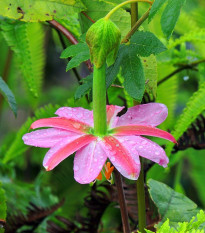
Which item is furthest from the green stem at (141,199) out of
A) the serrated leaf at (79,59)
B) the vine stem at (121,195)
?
the serrated leaf at (79,59)

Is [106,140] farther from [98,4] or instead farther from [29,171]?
[29,171]

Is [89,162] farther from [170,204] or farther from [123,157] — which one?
[170,204]

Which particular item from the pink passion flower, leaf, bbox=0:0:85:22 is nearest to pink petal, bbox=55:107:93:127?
the pink passion flower

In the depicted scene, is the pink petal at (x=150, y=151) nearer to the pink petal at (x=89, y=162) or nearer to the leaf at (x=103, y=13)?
→ the pink petal at (x=89, y=162)

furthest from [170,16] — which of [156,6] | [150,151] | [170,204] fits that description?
[170,204]

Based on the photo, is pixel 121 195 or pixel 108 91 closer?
pixel 121 195

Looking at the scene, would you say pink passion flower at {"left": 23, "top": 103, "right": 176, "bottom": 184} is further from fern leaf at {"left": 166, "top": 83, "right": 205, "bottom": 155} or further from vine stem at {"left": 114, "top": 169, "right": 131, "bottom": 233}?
fern leaf at {"left": 166, "top": 83, "right": 205, "bottom": 155}
